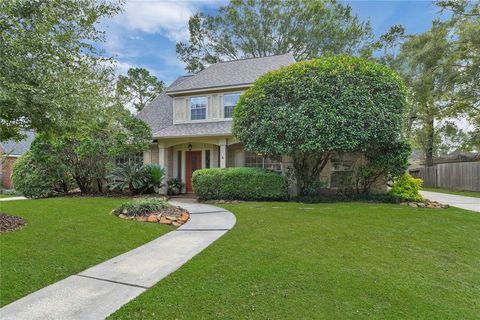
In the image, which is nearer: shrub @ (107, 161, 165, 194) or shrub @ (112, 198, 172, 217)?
shrub @ (112, 198, 172, 217)

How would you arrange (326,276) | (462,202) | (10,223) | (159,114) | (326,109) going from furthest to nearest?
(159,114)
(462,202)
(326,109)
(10,223)
(326,276)

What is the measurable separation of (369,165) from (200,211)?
6546 millimetres

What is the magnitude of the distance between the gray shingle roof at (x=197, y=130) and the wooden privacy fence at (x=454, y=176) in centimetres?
1439

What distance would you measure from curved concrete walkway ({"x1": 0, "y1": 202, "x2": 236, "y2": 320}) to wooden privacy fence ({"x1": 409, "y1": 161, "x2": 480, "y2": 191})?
57.2 ft

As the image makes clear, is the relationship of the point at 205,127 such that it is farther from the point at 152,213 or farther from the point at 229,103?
the point at 152,213

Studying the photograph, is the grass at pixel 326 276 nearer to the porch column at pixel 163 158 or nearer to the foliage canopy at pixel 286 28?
the porch column at pixel 163 158

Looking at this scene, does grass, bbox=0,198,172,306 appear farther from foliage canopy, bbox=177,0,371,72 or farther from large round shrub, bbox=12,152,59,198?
foliage canopy, bbox=177,0,371,72

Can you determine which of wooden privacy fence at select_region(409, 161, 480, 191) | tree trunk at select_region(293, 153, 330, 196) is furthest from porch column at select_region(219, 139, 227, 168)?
wooden privacy fence at select_region(409, 161, 480, 191)

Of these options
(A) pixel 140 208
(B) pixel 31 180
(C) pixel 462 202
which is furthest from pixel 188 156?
(C) pixel 462 202

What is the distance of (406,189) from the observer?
34.2ft

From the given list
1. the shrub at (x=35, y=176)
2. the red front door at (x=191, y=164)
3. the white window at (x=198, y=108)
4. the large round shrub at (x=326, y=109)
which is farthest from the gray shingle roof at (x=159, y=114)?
the large round shrub at (x=326, y=109)

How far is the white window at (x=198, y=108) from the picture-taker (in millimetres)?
14164

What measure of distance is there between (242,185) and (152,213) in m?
3.92

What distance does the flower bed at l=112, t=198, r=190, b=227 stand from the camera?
6.95 meters
